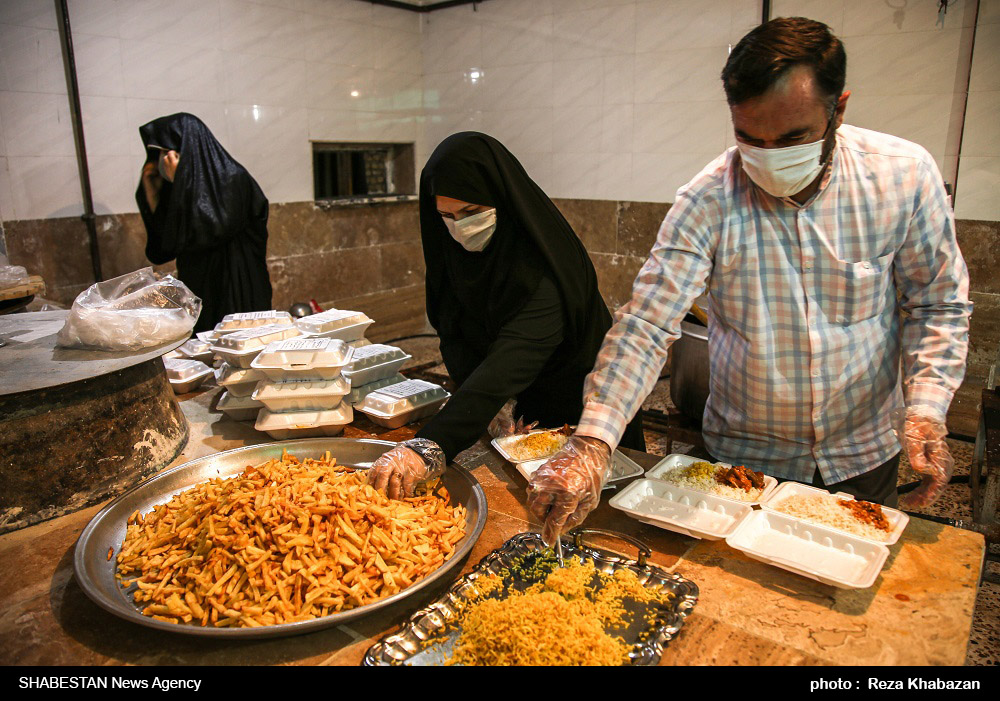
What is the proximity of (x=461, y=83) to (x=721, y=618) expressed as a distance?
641 centimetres

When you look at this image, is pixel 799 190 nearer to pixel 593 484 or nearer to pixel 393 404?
pixel 593 484

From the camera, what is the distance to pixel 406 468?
1729mm

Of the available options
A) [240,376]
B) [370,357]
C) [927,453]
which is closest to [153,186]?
[240,376]

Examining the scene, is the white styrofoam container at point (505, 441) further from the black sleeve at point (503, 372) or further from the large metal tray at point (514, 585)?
the large metal tray at point (514, 585)

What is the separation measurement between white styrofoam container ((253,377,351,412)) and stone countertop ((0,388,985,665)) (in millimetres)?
721

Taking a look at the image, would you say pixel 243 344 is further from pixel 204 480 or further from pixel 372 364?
pixel 204 480

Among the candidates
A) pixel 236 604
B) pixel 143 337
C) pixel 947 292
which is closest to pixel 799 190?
pixel 947 292

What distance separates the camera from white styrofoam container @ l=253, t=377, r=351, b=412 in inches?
85.4

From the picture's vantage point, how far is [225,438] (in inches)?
91.7

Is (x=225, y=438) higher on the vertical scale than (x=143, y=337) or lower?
lower

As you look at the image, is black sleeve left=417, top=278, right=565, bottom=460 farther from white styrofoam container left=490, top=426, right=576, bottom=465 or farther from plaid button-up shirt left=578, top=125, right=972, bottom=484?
plaid button-up shirt left=578, top=125, right=972, bottom=484

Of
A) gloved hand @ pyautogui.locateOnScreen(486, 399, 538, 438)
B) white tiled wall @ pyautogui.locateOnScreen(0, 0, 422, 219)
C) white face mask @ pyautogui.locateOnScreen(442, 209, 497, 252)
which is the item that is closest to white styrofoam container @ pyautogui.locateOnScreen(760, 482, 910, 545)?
gloved hand @ pyautogui.locateOnScreen(486, 399, 538, 438)

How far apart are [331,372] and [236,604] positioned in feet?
3.22

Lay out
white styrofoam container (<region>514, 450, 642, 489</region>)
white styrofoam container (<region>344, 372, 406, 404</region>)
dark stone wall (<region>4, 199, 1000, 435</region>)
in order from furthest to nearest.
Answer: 1. dark stone wall (<region>4, 199, 1000, 435</region>)
2. white styrofoam container (<region>344, 372, 406, 404</region>)
3. white styrofoam container (<region>514, 450, 642, 489</region>)
